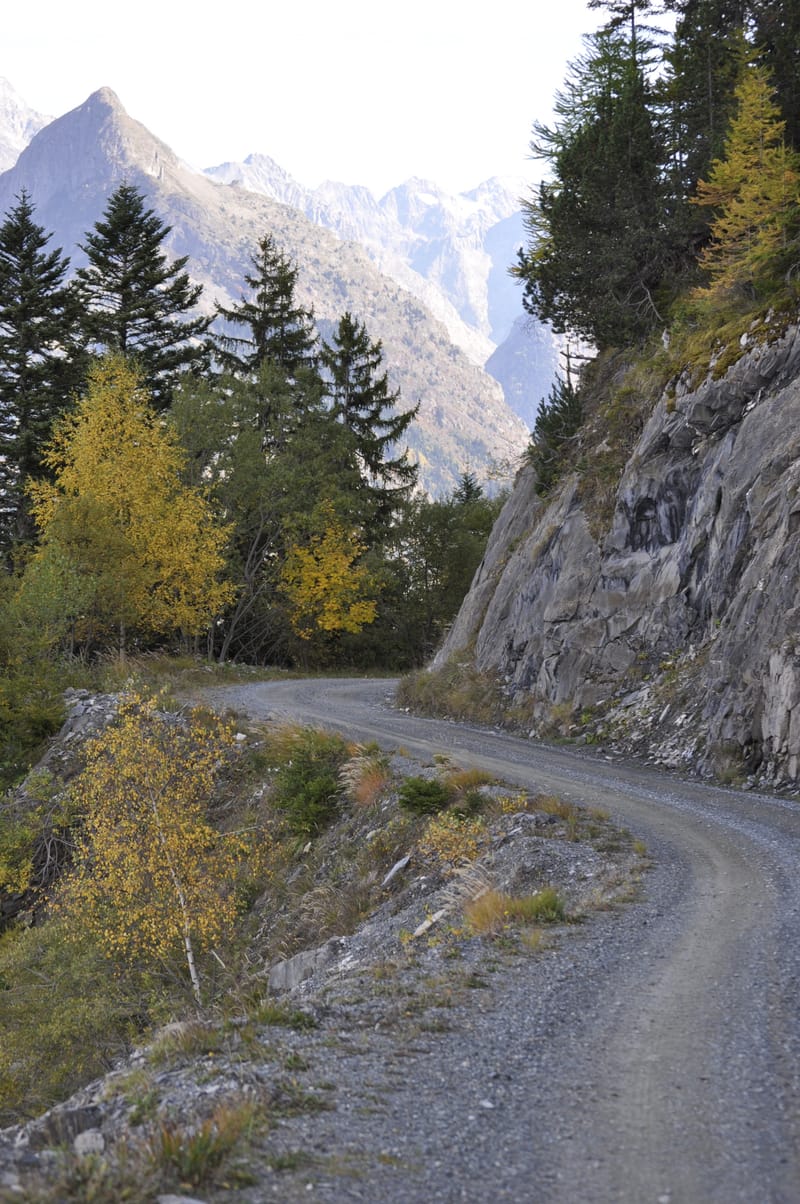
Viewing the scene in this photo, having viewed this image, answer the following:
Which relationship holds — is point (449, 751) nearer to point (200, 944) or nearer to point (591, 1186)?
point (200, 944)

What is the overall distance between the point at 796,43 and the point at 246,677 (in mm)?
29424

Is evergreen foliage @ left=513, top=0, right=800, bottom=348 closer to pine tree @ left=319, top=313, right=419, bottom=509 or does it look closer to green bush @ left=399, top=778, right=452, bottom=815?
green bush @ left=399, top=778, right=452, bottom=815

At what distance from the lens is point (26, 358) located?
39.7 meters

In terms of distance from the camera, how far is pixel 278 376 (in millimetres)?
44938

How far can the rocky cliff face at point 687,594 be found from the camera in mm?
14734

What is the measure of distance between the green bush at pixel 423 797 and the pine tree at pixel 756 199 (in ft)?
50.0

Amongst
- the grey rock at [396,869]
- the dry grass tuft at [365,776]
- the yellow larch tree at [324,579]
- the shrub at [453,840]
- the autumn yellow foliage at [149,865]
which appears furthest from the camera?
the yellow larch tree at [324,579]

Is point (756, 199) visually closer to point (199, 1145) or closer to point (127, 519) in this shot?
point (199, 1145)

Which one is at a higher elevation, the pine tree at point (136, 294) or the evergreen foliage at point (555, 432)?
the pine tree at point (136, 294)

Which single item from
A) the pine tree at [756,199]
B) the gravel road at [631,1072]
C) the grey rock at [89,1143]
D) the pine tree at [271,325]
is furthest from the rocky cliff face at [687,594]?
the pine tree at [271,325]

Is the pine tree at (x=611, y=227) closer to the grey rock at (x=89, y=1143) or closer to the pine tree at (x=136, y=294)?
the pine tree at (x=136, y=294)

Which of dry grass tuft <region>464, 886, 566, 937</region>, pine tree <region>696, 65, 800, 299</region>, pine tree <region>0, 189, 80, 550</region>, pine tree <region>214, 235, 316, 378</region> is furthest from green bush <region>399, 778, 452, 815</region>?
pine tree <region>214, 235, 316, 378</region>

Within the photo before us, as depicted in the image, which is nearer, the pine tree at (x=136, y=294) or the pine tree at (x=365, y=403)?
the pine tree at (x=136, y=294)

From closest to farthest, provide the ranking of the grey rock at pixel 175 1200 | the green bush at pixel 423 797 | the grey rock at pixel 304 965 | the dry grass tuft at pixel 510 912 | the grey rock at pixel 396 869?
the grey rock at pixel 175 1200 → the dry grass tuft at pixel 510 912 → the grey rock at pixel 304 965 → the grey rock at pixel 396 869 → the green bush at pixel 423 797
